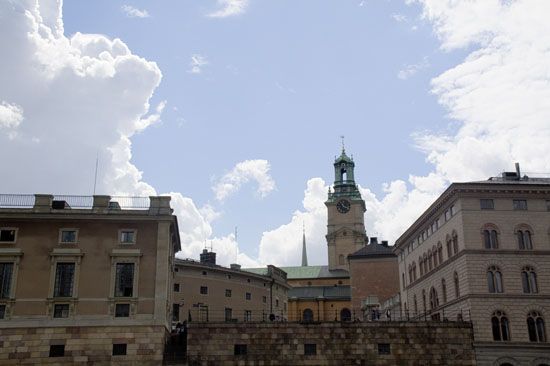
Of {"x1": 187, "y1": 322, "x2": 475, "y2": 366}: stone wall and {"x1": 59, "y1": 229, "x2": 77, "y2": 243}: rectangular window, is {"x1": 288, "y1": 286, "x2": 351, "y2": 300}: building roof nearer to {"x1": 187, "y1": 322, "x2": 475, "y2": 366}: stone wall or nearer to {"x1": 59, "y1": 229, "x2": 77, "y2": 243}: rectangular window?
{"x1": 187, "y1": 322, "x2": 475, "y2": 366}: stone wall

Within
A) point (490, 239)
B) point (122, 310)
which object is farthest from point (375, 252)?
point (122, 310)

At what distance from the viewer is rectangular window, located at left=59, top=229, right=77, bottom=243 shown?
4612 centimetres

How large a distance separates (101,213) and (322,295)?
7516 cm

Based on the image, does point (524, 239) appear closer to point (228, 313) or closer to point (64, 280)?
point (64, 280)

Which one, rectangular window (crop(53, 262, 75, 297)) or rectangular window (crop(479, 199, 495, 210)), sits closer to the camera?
rectangular window (crop(53, 262, 75, 297))

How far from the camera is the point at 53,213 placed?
46219 mm

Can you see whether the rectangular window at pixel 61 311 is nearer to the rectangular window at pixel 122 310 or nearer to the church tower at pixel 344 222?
the rectangular window at pixel 122 310

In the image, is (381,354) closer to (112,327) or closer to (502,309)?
(502,309)

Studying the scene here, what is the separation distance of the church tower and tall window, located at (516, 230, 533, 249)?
234ft

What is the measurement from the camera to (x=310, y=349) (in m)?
47.5

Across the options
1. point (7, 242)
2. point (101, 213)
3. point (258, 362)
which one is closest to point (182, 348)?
point (258, 362)

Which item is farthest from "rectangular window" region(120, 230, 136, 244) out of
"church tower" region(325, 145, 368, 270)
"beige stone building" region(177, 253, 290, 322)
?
"church tower" region(325, 145, 368, 270)

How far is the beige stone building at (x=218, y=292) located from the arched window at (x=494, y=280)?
25.9 m

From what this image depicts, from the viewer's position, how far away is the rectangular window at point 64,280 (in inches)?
1762
